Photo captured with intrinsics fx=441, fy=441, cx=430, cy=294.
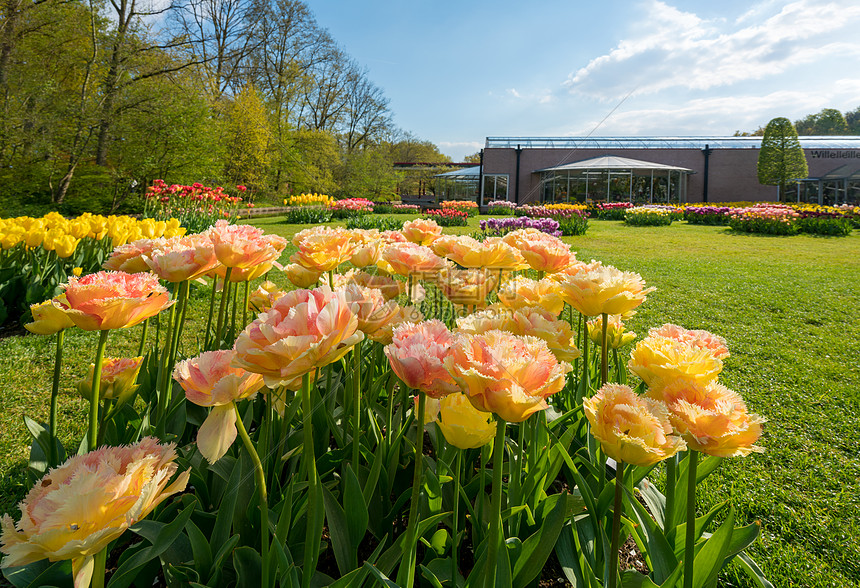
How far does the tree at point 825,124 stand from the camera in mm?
52594

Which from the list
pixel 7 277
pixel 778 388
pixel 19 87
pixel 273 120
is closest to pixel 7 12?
pixel 19 87

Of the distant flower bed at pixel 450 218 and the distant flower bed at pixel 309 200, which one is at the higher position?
the distant flower bed at pixel 309 200

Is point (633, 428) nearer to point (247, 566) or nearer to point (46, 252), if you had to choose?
point (247, 566)

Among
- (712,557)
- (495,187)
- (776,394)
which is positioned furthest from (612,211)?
(712,557)

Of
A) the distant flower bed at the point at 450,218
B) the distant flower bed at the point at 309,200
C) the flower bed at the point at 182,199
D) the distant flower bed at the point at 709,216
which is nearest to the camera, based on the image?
the flower bed at the point at 182,199

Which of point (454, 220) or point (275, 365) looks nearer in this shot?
point (275, 365)

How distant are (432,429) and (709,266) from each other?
7.22 metres

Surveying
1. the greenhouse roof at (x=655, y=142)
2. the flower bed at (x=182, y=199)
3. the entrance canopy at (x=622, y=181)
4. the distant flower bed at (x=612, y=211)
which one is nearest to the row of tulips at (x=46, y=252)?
the flower bed at (x=182, y=199)

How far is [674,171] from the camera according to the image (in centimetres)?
2438

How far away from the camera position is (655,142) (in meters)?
28.3

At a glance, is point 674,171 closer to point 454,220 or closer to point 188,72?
point 454,220

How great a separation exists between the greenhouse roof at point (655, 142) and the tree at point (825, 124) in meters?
32.4

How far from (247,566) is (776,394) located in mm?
3165

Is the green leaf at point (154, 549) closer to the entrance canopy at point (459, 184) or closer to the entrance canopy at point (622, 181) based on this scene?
the entrance canopy at point (622, 181)
